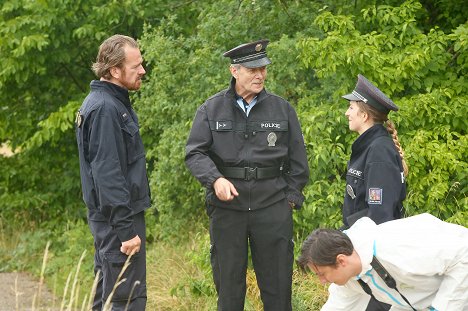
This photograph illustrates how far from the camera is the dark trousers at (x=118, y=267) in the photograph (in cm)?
505

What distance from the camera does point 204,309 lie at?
7.10 meters

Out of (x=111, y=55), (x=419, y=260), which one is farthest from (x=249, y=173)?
(x=419, y=260)

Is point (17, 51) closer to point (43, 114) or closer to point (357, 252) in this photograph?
point (43, 114)

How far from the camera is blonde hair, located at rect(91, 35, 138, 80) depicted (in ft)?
16.8

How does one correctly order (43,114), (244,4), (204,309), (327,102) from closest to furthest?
(204,309) → (327,102) → (244,4) → (43,114)

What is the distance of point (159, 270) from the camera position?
28.1 feet

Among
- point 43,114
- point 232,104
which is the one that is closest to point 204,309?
point 232,104

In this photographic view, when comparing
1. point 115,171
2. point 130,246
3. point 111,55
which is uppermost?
point 111,55

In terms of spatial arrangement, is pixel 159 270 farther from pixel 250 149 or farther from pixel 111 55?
pixel 111 55

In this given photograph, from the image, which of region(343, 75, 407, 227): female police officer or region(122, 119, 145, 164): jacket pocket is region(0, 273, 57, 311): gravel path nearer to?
region(122, 119, 145, 164): jacket pocket

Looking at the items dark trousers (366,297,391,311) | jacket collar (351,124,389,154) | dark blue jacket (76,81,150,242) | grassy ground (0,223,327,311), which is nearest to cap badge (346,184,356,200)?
jacket collar (351,124,389,154)

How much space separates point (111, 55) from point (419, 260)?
2108mm

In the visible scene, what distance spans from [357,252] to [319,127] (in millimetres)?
3234

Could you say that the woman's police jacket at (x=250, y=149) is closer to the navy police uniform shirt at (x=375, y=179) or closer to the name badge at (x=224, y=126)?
the name badge at (x=224, y=126)
